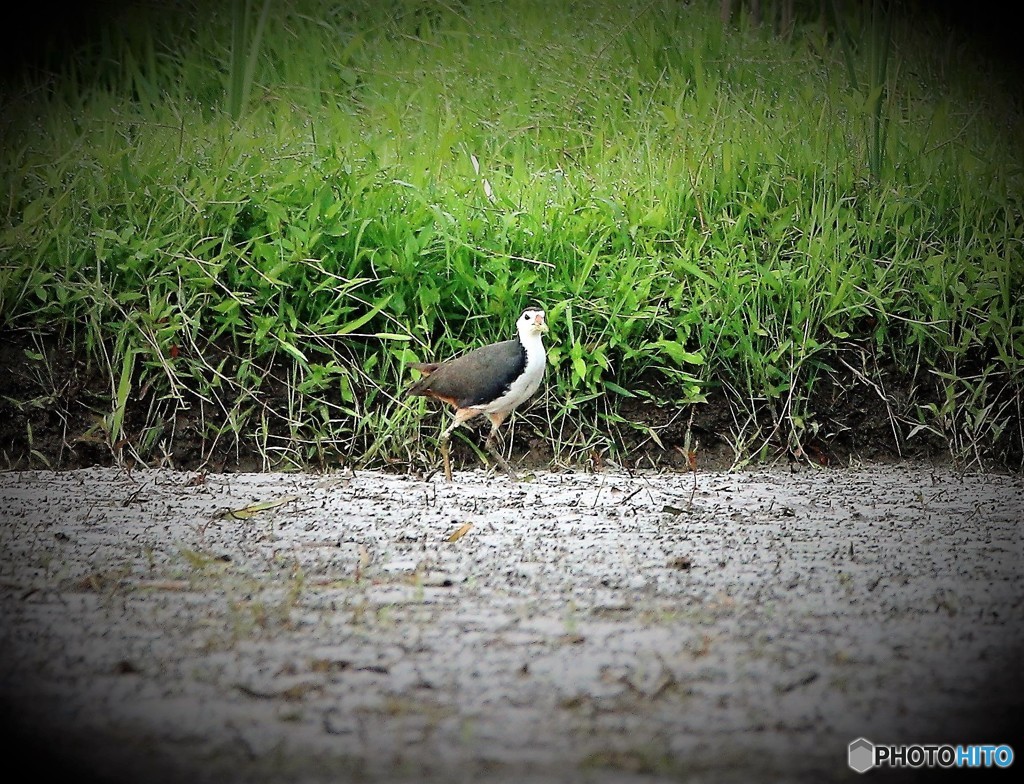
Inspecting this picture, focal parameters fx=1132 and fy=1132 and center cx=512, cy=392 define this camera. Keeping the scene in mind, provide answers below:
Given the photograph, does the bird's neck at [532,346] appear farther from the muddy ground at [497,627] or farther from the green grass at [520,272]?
the muddy ground at [497,627]

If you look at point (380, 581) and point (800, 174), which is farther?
point (800, 174)

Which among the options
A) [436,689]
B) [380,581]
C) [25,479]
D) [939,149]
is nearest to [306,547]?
[380,581]

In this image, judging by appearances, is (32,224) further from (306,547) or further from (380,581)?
(380,581)

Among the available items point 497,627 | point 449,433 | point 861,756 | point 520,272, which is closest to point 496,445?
point 449,433

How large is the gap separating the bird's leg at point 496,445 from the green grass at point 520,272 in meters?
0.13

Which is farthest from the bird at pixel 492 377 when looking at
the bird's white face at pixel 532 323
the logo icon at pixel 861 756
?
the logo icon at pixel 861 756

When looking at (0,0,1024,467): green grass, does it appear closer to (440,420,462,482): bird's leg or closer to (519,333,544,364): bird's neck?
(440,420,462,482): bird's leg

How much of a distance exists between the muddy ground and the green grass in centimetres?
36

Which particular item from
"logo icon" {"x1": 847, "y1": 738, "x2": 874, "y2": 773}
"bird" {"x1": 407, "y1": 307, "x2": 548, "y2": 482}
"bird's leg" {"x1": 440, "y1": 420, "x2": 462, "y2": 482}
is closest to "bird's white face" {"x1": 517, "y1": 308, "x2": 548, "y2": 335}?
"bird" {"x1": 407, "y1": 307, "x2": 548, "y2": 482}

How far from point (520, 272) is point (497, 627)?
184 centimetres

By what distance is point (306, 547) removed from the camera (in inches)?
109

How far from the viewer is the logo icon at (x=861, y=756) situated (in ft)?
5.32

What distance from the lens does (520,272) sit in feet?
12.5

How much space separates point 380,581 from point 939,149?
11.4 ft
